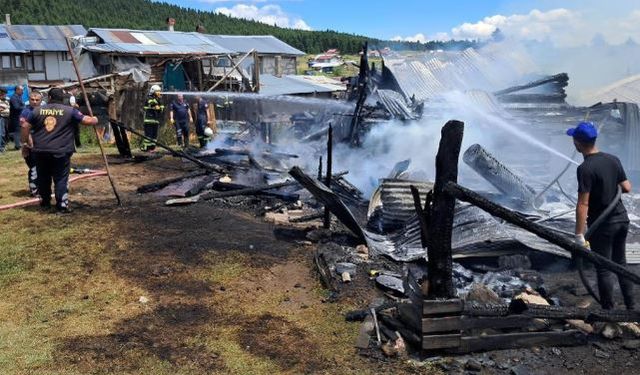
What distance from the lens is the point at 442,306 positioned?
14.0 ft

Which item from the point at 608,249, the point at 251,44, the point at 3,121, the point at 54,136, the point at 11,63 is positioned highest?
the point at 251,44

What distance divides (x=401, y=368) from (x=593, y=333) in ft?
6.15

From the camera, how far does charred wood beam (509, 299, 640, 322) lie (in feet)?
14.8

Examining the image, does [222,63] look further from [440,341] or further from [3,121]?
[440,341]

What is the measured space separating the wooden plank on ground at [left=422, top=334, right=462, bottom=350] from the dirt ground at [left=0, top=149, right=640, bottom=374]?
0.12 metres

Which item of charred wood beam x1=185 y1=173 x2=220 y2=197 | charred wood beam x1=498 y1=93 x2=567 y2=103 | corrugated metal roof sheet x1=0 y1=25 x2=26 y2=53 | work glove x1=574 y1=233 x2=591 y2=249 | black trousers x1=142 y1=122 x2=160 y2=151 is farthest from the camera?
corrugated metal roof sheet x1=0 y1=25 x2=26 y2=53

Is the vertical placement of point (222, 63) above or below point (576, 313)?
above

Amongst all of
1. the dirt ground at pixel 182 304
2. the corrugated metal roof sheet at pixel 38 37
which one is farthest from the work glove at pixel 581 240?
the corrugated metal roof sheet at pixel 38 37

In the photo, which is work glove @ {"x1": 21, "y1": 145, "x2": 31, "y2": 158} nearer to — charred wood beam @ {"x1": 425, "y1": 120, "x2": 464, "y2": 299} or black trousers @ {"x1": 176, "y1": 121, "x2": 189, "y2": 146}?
charred wood beam @ {"x1": 425, "y1": 120, "x2": 464, "y2": 299}

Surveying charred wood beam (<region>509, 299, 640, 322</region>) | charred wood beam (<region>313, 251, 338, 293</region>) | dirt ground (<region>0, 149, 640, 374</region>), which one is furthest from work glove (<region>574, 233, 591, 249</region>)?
charred wood beam (<region>313, 251, 338, 293</region>)

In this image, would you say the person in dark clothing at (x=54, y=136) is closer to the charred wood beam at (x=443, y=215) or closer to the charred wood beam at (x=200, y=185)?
the charred wood beam at (x=200, y=185)

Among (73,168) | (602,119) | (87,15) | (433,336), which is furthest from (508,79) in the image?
(87,15)

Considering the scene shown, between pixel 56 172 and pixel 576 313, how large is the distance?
7.17 metres

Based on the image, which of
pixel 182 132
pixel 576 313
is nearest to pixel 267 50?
pixel 182 132
